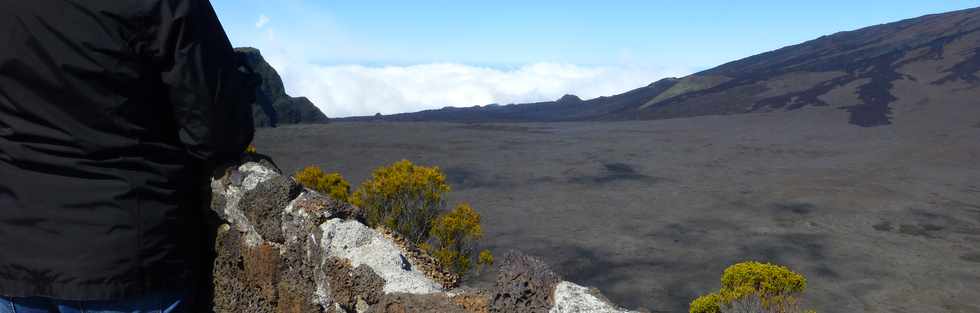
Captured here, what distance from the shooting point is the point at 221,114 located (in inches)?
70.2

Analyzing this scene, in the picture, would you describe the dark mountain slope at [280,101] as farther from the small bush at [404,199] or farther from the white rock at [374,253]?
the white rock at [374,253]

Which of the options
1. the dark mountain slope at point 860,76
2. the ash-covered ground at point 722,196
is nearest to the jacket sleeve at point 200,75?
the ash-covered ground at point 722,196

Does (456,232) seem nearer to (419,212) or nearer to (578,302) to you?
(419,212)

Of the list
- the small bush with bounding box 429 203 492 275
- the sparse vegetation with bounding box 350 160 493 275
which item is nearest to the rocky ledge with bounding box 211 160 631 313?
the small bush with bounding box 429 203 492 275

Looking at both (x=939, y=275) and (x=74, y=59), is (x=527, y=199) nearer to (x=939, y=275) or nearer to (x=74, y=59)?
(x=939, y=275)

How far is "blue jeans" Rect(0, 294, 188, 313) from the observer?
5.64 ft

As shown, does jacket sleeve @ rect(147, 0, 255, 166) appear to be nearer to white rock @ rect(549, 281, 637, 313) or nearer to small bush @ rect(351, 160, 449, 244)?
white rock @ rect(549, 281, 637, 313)

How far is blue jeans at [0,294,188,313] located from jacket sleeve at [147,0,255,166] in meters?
0.34

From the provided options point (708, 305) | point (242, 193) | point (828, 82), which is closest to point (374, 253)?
point (242, 193)

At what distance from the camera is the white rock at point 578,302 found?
1754 millimetres

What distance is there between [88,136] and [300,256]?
744mm

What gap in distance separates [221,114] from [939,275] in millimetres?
15372

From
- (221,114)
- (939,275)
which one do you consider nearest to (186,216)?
(221,114)

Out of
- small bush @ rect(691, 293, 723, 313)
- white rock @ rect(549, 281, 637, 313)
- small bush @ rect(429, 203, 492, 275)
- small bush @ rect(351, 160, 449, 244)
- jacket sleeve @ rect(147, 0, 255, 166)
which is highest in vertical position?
jacket sleeve @ rect(147, 0, 255, 166)
